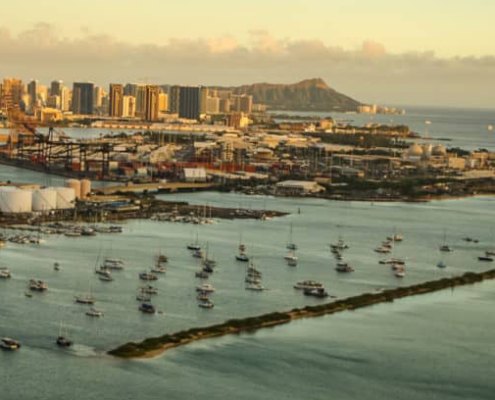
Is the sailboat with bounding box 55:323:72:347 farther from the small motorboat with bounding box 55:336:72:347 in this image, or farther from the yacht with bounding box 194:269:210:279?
the yacht with bounding box 194:269:210:279

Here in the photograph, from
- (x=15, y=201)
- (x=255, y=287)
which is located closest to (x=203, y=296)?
(x=255, y=287)

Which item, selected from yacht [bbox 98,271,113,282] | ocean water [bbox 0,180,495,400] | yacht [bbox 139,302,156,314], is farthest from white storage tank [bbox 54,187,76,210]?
yacht [bbox 139,302,156,314]

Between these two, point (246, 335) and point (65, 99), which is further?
point (65, 99)

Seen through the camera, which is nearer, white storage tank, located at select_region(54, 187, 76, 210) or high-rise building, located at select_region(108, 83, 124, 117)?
white storage tank, located at select_region(54, 187, 76, 210)

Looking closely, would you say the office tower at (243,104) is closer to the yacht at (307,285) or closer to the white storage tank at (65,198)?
the white storage tank at (65,198)

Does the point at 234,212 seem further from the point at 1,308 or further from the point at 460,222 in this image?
the point at 1,308

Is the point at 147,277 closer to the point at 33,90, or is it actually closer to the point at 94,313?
the point at 94,313

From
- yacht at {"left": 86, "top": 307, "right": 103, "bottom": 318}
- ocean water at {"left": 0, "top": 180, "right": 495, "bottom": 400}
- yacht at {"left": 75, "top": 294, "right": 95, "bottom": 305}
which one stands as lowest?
ocean water at {"left": 0, "top": 180, "right": 495, "bottom": 400}

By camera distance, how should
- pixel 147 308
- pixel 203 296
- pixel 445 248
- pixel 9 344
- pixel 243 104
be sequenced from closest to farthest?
pixel 9 344 < pixel 147 308 < pixel 203 296 < pixel 445 248 < pixel 243 104
